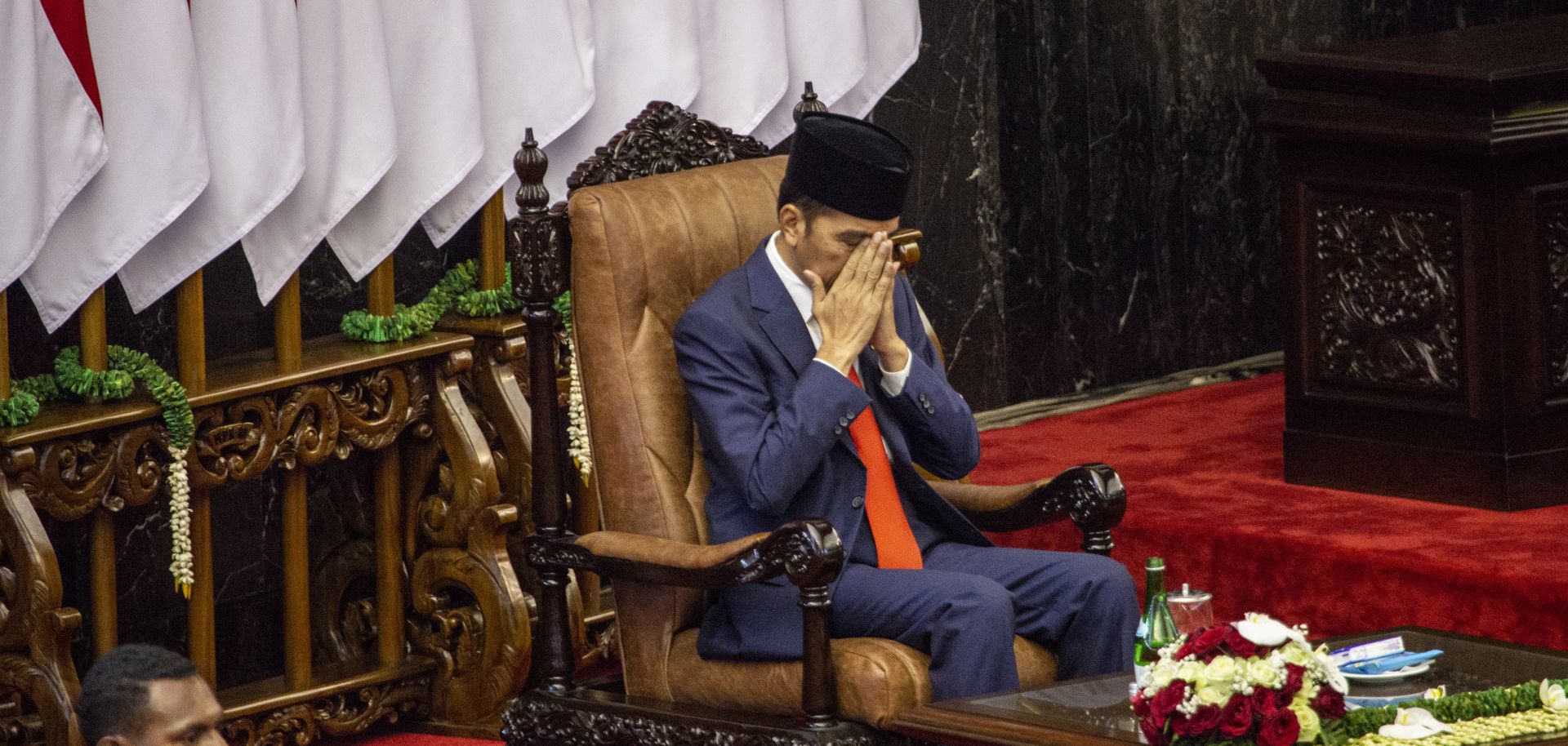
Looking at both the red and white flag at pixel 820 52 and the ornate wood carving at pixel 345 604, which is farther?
the red and white flag at pixel 820 52

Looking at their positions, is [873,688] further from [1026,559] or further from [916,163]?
[916,163]

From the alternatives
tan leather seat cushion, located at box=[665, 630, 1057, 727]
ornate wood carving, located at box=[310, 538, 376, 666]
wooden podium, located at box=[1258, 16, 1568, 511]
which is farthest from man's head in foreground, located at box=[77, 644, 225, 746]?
wooden podium, located at box=[1258, 16, 1568, 511]

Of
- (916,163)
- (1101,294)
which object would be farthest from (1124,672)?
(1101,294)

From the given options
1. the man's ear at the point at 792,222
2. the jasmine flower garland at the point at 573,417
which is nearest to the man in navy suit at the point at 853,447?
the man's ear at the point at 792,222

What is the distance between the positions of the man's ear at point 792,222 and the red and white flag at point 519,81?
1132 mm

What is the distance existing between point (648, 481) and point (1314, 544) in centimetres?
165

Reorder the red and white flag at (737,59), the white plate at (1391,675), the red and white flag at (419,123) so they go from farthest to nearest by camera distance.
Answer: the red and white flag at (737,59) < the red and white flag at (419,123) < the white plate at (1391,675)

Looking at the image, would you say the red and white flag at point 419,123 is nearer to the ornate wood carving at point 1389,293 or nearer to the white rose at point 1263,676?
the ornate wood carving at point 1389,293

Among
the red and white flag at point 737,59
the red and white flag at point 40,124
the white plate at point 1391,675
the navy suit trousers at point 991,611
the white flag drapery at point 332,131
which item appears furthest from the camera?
the red and white flag at point 737,59

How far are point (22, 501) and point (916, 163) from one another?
8.90 feet

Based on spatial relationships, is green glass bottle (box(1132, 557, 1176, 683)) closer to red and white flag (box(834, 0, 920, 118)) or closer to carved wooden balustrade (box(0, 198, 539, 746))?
carved wooden balustrade (box(0, 198, 539, 746))

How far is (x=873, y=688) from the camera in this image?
3467mm

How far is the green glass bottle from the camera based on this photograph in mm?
3408

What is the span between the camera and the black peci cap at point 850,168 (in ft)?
12.1
